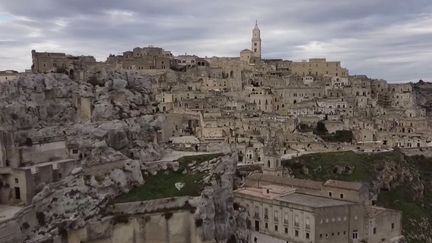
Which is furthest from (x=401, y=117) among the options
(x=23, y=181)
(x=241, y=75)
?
(x=23, y=181)

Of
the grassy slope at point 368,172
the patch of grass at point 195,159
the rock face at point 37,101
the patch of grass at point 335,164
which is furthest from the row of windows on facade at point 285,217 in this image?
the rock face at point 37,101

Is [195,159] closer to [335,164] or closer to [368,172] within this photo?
[335,164]

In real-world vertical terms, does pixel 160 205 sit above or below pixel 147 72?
below

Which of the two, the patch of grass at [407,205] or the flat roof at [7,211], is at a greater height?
the flat roof at [7,211]

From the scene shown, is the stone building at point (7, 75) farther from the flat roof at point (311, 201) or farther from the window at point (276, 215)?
the flat roof at point (311, 201)

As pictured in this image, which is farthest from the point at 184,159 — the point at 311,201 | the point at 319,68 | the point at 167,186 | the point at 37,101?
the point at 319,68

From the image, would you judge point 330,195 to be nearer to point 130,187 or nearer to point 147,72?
point 130,187
